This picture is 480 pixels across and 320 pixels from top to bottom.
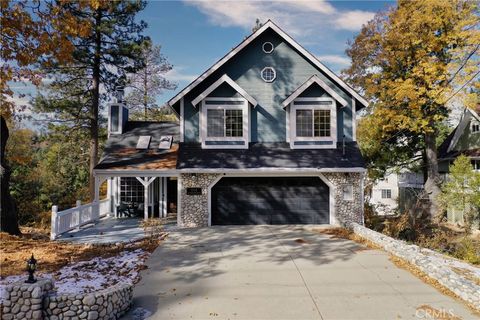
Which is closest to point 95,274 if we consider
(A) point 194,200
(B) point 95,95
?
(A) point 194,200

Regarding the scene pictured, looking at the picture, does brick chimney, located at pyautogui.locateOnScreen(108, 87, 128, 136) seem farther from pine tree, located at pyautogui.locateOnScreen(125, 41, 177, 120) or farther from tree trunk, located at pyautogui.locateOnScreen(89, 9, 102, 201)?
pine tree, located at pyautogui.locateOnScreen(125, 41, 177, 120)

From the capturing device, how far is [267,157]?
15688 mm

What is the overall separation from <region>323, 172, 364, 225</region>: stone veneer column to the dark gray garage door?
1.78ft

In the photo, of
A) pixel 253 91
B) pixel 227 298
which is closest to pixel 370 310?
pixel 227 298

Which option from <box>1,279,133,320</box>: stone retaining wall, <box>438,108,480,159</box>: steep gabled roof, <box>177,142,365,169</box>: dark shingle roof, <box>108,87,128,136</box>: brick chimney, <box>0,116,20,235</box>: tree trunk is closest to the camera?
<box>1,279,133,320</box>: stone retaining wall

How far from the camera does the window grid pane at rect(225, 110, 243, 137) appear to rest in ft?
53.2

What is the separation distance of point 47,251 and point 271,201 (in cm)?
919

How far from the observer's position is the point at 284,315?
6453 mm

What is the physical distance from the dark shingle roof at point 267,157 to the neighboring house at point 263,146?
0.05 m

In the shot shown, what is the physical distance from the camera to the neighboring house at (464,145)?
22.8 metres

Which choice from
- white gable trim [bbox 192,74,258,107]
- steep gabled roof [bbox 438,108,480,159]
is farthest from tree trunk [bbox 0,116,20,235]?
steep gabled roof [bbox 438,108,480,159]

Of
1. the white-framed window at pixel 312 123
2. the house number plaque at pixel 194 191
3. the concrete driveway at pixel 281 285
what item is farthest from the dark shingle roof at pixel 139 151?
the white-framed window at pixel 312 123

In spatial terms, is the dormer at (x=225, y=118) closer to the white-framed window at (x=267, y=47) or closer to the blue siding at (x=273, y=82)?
the blue siding at (x=273, y=82)

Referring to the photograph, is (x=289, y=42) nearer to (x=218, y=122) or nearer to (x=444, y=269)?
(x=218, y=122)
